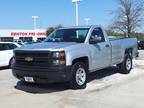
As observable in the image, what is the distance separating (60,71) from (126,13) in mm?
36849

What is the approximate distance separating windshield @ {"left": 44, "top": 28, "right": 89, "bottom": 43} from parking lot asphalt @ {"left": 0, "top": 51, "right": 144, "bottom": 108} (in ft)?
4.79

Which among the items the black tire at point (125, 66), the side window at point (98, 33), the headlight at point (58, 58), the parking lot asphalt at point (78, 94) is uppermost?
the side window at point (98, 33)

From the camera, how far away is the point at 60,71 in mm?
9367

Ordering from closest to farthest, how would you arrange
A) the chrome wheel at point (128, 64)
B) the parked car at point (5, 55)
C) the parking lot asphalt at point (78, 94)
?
the parking lot asphalt at point (78, 94), the chrome wheel at point (128, 64), the parked car at point (5, 55)

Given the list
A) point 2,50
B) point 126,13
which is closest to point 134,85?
point 2,50

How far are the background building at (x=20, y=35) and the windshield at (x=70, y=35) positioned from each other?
221 ft

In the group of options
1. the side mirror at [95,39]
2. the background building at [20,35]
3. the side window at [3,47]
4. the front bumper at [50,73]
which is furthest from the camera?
the background building at [20,35]

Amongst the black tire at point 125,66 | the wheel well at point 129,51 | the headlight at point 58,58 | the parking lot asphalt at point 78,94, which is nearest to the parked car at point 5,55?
the parking lot asphalt at point 78,94

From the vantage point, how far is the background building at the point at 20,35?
79562 millimetres

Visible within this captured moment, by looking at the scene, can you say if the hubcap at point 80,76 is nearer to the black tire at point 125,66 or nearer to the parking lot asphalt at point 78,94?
the parking lot asphalt at point 78,94

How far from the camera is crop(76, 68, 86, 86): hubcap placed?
1003cm

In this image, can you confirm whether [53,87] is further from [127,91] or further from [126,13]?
[126,13]

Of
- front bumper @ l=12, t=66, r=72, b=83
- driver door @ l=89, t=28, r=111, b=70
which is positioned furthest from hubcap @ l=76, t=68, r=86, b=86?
driver door @ l=89, t=28, r=111, b=70

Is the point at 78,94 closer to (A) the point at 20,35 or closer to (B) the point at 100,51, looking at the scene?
(B) the point at 100,51
